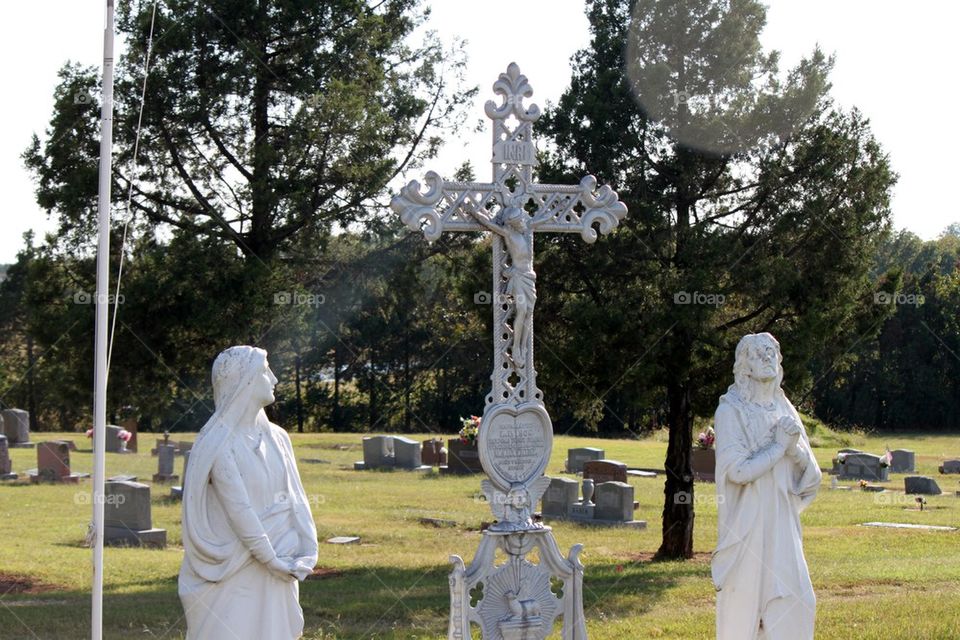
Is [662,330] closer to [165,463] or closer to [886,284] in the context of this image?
[886,284]

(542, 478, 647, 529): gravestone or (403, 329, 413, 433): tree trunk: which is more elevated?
(403, 329, 413, 433): tree trunk

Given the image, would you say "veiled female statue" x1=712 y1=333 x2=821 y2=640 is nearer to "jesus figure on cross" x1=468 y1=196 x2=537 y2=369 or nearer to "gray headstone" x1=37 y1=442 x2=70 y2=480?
"jesus figure on cross" x1=468 y1=196 x2=537 y2=369

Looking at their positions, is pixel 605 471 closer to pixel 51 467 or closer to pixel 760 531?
pixel 51 467

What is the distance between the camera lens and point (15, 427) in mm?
32469

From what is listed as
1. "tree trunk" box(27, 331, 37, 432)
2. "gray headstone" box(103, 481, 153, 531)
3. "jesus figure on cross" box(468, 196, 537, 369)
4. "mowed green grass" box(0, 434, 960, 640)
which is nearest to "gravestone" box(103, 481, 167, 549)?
"gray headstone" box(103, 481, 153, 531)

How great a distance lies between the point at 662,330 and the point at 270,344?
578 centimetres

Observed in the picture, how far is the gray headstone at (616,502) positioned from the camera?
19375mm

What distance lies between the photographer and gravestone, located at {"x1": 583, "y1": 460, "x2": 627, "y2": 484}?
2294cm

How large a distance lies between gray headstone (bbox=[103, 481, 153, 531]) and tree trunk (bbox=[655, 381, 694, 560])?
692cm

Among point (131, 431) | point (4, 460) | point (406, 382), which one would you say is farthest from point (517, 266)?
point (406, 382)

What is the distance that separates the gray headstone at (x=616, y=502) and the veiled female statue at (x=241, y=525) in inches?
540

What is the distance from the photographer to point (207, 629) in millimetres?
5828

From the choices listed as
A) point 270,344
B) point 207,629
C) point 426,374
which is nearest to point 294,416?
point 426,374

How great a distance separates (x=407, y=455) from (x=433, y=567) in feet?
43.8
